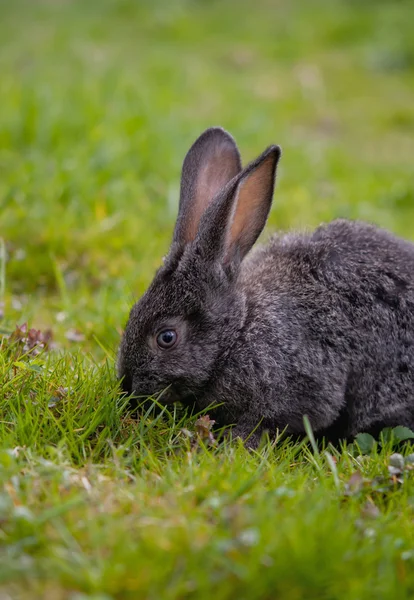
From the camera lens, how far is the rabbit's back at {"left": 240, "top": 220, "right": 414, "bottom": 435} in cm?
508

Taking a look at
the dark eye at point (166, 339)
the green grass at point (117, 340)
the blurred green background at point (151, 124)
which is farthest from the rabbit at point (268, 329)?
the blurred green background at point (151, 124)

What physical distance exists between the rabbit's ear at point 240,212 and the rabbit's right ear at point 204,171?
0.36 m

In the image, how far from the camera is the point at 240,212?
207 inches

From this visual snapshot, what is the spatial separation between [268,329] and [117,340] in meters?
1.32

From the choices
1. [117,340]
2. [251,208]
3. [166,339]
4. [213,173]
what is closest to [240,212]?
[251,208]

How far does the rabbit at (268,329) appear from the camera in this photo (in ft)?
16.2

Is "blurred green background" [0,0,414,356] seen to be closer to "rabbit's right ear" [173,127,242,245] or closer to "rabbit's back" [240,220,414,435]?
"rabbit's right ear" [173,127,242,245]

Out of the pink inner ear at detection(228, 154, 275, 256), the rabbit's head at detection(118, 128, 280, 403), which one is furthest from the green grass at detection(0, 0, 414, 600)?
the pink inner ear at detection(228, 154, 275, 256)

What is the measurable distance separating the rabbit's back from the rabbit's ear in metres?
0.32

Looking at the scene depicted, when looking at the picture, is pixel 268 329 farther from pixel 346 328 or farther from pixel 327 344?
pixel 346 328

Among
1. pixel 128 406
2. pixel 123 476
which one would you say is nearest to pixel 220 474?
pixel 123 476

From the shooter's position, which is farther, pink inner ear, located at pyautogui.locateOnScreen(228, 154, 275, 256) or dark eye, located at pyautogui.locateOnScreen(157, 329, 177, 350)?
pink inner ear, located at pyautogui.locateOnScreen(228, 154, 275, 256)

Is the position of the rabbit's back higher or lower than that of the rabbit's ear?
lower

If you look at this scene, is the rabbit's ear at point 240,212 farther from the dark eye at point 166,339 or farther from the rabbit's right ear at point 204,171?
the dark eye at point 166,339
